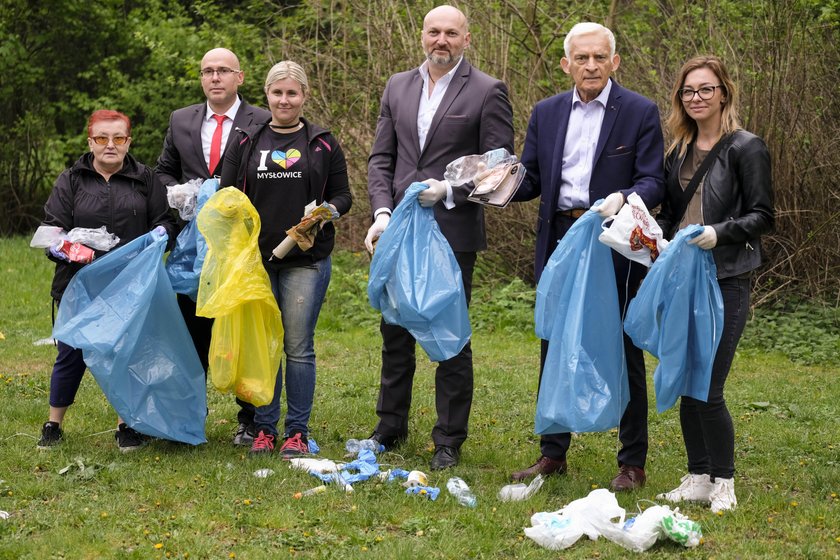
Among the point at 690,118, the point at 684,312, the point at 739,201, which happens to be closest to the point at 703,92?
the point at 690,118

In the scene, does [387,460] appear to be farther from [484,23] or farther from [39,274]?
[39,274]

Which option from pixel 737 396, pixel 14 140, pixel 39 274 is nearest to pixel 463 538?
pixel 737 396

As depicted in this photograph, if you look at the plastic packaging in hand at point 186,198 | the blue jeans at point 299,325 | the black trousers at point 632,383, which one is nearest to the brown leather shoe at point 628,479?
the black trousers at point 632,383

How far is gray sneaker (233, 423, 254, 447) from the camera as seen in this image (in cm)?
512

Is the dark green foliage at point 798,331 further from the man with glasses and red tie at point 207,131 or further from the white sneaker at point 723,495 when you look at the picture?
the man with glasses and red tie at point 207,131

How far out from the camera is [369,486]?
172 inches

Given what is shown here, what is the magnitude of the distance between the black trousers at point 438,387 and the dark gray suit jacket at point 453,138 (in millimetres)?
164

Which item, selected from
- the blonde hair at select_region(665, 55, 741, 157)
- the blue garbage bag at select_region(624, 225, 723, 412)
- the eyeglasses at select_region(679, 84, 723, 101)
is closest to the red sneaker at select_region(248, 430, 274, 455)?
the blue garbage bag at select_region(624, 225, 723, 412)

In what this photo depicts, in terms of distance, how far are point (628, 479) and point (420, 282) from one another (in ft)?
4.02

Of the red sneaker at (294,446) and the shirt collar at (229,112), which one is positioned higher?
the shirt collar at (229,112)

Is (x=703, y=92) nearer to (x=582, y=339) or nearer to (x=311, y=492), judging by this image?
(x=582, y=339)

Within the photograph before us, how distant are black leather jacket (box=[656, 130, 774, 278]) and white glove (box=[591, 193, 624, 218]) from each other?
12.8 inches

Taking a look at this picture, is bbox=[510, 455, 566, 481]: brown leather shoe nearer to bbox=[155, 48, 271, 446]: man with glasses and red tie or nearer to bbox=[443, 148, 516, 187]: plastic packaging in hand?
bbox=[443, 148, 516, 187]: plastic packaging in hand

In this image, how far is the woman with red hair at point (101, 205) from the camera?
4.88 meters
